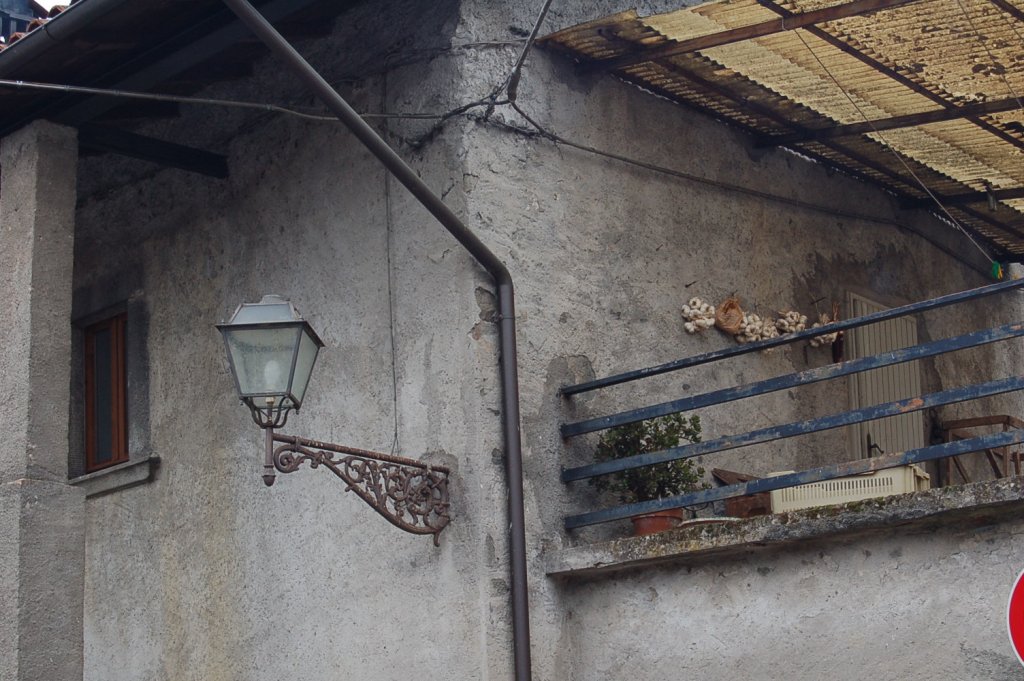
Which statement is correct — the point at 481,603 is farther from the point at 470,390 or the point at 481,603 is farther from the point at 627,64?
the point at 627,64

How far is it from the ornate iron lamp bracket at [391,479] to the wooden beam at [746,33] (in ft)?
7.75

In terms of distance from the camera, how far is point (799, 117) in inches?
351

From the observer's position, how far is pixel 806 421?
6.98 meters

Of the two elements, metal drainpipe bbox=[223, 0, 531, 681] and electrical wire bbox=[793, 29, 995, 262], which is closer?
metal drainpipe bbox=[223, 0, 531, 681]

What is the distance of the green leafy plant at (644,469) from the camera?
755 centimetres

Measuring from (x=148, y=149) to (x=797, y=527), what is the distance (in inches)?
164

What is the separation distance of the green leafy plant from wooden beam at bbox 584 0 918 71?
1.85 metres

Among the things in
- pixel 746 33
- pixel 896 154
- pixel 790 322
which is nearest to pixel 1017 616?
pixel 746 33

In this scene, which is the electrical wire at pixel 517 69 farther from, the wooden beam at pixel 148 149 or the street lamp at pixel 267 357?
the wooden beam at pixel 148 149

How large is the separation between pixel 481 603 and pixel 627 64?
→ 289 cm

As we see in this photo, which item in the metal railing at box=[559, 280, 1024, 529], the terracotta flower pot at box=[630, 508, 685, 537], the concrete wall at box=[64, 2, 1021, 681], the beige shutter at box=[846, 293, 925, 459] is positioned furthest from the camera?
the beige shutter at box=[846, 293, 925, 459]


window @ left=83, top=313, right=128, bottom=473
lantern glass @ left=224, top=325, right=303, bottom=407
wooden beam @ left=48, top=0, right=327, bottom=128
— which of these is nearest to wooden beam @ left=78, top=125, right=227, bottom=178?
wooden beam @ left=48, top=0, right=327, bottom=128

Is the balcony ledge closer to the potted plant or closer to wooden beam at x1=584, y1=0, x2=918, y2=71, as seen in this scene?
the potted plant

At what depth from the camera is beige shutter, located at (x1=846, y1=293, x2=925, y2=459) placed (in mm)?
9688
